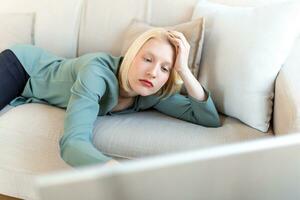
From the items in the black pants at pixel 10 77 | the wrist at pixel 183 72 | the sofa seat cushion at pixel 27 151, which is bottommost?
the sofa seat cushion at pixel 27 151

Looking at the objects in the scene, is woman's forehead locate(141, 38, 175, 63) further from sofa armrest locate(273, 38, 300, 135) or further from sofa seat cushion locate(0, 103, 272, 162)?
sofa armrest locate(273, 38, 300, 135)

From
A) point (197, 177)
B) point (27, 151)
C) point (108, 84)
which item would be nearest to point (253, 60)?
point (108, 84)

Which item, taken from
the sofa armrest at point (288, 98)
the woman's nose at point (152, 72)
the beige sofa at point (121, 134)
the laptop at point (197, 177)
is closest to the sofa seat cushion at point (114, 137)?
the beige sofa at point (121, 134)

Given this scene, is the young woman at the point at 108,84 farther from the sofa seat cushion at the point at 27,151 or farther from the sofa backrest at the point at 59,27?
the sofa backrest at the point at 59,27

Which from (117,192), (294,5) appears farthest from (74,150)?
(294,5)

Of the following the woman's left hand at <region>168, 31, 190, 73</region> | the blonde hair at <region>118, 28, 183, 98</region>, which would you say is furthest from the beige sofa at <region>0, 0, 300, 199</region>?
the woman's left hand at <region>168, 31, 190, 73</region>

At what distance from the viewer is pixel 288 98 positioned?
1.21 meters

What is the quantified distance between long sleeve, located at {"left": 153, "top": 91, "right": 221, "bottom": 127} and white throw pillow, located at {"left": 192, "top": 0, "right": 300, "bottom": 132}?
0.09 meters

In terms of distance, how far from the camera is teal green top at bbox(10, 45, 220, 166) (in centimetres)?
113

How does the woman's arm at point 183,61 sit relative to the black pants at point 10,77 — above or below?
above

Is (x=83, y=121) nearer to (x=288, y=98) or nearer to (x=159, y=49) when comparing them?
(x=159, y=49)

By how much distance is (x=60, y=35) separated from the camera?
1978mm

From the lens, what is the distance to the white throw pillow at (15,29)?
195 cm

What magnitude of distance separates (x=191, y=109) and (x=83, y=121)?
1.54ft
